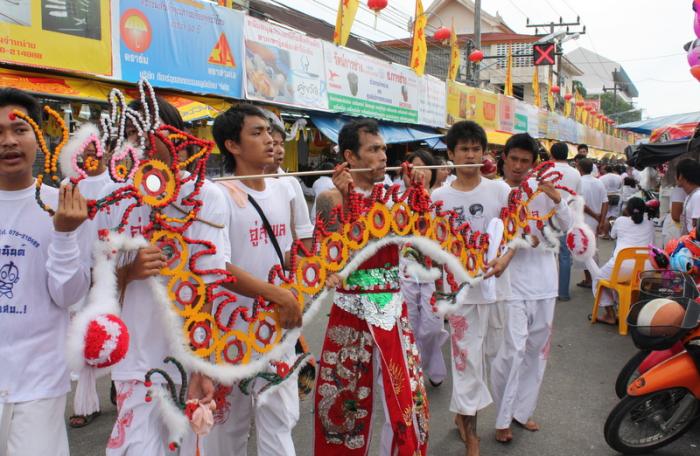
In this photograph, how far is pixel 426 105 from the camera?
1416cm

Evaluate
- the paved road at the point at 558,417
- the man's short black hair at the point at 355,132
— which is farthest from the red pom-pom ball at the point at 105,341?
the paved road at the point at 558,417

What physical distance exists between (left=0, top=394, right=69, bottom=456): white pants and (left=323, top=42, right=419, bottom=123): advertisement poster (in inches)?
356

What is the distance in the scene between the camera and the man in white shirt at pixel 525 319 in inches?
131

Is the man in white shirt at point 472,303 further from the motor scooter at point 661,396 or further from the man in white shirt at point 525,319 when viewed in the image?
the motor scooter at point 661,396

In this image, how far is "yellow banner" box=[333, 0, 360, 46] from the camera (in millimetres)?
10617

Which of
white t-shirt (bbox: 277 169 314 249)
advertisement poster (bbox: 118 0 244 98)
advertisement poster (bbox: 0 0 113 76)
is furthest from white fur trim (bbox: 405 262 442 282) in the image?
advertisement poster (bbox: 118 0 244 98)

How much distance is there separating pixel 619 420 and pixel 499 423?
0.64 meters

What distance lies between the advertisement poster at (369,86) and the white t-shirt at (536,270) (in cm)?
742

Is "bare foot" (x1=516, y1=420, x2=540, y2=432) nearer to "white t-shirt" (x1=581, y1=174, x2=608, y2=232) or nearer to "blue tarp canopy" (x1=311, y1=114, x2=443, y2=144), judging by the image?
"white t-shirt" (x1=581, y1=174, x2=608, y2=232)

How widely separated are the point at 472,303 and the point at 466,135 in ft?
3.06

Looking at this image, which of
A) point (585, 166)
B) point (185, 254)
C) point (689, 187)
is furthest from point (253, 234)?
point (585, 166)

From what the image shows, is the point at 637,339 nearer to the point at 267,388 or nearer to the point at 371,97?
the point at 267,388

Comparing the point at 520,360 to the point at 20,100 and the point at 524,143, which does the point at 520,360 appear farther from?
the point at 20,100

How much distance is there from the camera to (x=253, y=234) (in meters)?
2.40
